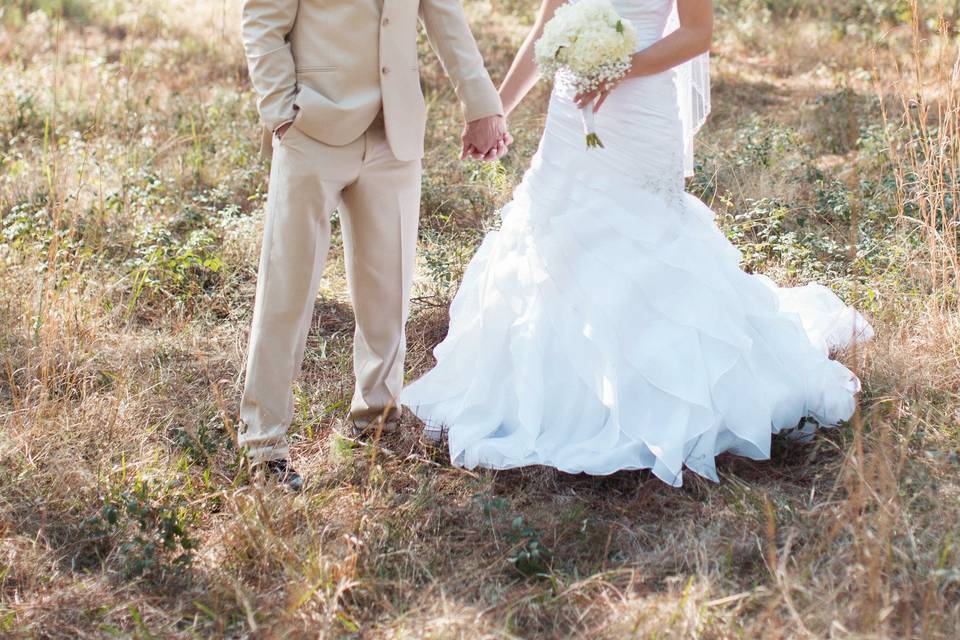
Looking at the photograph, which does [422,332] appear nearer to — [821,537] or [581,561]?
[581,561]

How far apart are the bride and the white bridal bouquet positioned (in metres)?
0.11

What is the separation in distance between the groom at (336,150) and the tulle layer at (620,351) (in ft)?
1.10

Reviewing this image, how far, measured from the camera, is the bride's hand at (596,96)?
10.9ft

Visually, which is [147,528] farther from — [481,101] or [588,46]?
[588,46]

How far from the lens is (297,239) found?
3.29 meters

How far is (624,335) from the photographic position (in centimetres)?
338

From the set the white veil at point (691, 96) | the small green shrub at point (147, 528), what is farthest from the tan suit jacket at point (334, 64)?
the small green shrub at point (147, 528)

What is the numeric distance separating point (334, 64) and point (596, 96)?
2.83ft

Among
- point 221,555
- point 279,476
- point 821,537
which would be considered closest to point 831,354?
point 821,537

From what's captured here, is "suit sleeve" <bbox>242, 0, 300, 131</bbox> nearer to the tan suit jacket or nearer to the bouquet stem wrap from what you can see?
the tan suit jacket

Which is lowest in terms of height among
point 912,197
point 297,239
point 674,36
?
point 912,197

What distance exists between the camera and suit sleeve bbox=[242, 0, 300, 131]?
313 centimetres

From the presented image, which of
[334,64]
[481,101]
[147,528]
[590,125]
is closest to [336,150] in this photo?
[334,64]

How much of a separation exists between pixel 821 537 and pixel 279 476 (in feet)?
5.67
